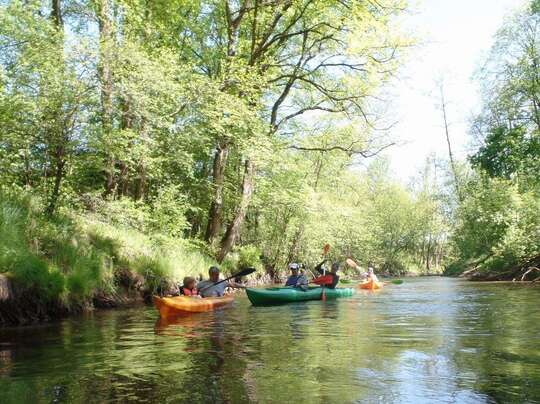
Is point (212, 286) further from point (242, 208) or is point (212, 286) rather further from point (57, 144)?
point (242, 208)

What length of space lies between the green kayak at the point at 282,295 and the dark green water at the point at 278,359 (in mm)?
2631

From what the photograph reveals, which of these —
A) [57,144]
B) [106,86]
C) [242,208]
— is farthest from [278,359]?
[242,208]

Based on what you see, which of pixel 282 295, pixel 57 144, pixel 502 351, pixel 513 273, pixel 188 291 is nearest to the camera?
pixel 502 351

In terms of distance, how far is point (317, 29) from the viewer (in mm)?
19969

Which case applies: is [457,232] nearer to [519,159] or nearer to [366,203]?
[519,159]

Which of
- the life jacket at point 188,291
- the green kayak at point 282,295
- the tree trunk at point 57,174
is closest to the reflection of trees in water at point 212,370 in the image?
the life jacket at point 188,291

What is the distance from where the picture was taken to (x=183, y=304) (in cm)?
1016

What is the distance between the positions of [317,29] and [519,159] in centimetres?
1487

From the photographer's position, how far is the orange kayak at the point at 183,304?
384 inches

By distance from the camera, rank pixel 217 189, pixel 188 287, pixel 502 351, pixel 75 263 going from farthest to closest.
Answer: pixel 217 189 → pixel 188 287 → pixel 75 263 → pixel 502 351

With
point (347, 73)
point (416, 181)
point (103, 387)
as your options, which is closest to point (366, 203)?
point (416, 181)

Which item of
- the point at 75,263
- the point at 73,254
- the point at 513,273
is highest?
the point at 73,254

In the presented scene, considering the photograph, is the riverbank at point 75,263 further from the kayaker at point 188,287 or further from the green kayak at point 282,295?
the green kayak at point 282,295

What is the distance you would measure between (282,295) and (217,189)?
588cm
